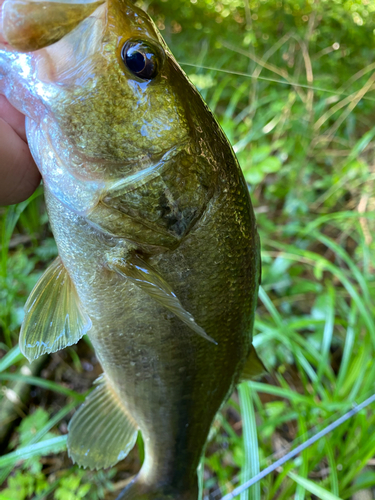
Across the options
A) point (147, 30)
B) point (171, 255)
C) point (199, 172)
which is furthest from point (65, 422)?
point (147, 30)

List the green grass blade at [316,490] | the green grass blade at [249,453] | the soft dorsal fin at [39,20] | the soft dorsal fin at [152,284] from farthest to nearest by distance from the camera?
1. the green grass blade at [249,453]
2. the green grass blade at [316,490]
3. the soft dorsal fin at [152,284]
4. the soft dorsal fin at [39,20]

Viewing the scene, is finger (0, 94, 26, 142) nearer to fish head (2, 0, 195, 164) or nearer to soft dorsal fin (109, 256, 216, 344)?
fish head (2, 0, 195, 164)

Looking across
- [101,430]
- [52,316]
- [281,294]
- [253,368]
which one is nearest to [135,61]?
[52,316]

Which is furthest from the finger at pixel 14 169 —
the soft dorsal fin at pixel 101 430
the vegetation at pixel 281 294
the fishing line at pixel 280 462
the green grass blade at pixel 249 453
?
the green grass blade at pixel 249 453

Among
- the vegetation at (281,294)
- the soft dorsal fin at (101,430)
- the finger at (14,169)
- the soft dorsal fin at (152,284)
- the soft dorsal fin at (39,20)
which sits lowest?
the vegetation at (281,294)

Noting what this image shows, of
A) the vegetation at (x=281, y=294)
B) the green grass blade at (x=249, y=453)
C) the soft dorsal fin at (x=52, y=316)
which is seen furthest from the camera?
the vegetation at (x=281, y=294)

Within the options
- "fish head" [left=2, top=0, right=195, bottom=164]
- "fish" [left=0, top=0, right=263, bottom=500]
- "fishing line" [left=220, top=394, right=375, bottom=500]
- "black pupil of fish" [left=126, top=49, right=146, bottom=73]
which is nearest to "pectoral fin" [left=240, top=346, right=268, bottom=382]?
"fish" [left=0, top=0, right=263, bottom=500]

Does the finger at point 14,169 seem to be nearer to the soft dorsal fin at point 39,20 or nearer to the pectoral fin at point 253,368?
the soft dorsal fin at point 39,20

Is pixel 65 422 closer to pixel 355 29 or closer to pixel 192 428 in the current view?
pixel 192 428
